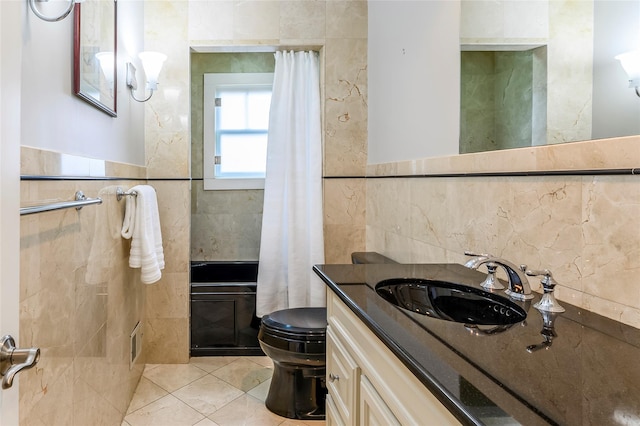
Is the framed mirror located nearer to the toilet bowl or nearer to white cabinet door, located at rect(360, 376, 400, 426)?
the toilet bowl

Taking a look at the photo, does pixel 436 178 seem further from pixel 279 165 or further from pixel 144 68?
pixel 144 68

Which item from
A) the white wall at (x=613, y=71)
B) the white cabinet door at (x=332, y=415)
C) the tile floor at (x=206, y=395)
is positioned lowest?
the tile floor at (x=206, y=395)

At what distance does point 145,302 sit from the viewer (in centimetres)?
275

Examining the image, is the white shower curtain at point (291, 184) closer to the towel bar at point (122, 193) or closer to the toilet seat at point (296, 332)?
the toilet seat at point (296, 332)

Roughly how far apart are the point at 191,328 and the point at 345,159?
1610 mm

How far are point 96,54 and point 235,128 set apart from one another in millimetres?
1799

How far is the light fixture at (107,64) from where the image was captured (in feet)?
5.99

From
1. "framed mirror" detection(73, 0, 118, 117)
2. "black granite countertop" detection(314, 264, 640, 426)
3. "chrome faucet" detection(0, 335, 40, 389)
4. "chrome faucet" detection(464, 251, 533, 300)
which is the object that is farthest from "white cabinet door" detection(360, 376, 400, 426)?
"framed mirror" detection(73, 0, 118, 117)

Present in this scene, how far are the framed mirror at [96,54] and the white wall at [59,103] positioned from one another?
0.10ft

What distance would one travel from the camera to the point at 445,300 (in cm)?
130

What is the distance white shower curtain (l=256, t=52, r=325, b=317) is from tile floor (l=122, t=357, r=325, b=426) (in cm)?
43

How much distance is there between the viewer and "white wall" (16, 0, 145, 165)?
1.21m

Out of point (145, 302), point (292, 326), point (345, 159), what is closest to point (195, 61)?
point (345, 159)

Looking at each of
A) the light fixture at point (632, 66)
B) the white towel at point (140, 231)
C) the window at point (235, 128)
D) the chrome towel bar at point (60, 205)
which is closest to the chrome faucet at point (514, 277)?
the light fixture at point (632, 66)
